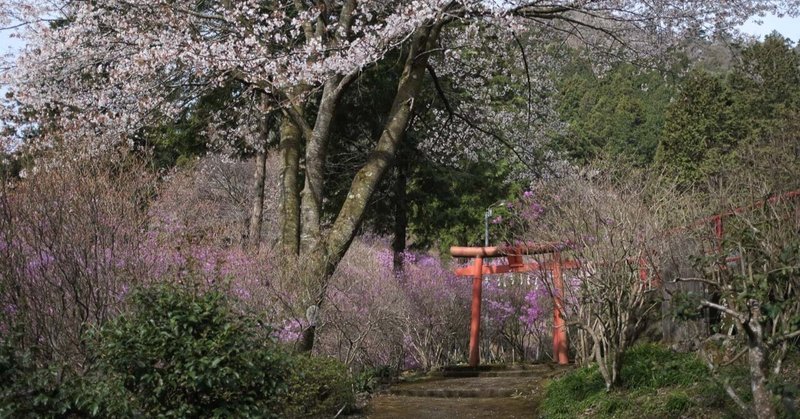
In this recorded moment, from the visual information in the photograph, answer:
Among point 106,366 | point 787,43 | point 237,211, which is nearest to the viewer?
point 106,366

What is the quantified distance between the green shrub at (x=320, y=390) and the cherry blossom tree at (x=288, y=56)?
28.2 inches

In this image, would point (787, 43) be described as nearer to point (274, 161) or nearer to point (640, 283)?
point (274, 161)

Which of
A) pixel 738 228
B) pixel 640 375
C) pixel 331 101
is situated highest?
pixel 331 101

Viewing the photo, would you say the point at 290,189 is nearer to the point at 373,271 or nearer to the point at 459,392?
the point at 373,271

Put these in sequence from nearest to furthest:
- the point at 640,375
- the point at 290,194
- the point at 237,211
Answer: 1. the point at 640,375
2. the point at 290,194
3. the point at 237,211

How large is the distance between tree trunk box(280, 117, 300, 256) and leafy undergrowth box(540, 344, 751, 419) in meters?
3.83

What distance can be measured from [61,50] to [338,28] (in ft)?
12.1

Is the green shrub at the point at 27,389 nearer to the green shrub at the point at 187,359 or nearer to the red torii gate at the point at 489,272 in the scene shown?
the green shrub at the point at 187,359

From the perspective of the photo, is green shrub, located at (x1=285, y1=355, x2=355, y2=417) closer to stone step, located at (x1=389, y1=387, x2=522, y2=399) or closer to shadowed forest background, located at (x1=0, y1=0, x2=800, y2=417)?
shadowed forest background, located at (x1=0, y1=0, x2=800, y2=417)

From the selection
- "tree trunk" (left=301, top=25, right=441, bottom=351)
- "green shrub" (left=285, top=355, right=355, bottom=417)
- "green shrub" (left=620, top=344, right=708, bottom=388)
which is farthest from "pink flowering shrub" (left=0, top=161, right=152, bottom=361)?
"green shrub" (left=620, top=344, right=708, bottom=388)

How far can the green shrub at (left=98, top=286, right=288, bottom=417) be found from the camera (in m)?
4.68

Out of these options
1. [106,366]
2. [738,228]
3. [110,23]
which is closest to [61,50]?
[110,23]

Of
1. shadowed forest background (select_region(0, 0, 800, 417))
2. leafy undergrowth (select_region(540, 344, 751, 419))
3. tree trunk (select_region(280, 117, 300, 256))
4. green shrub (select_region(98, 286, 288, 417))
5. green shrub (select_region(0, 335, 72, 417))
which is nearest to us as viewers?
green shrub (select_region(0, 335, 72, 417))

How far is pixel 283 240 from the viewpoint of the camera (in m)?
10.2
